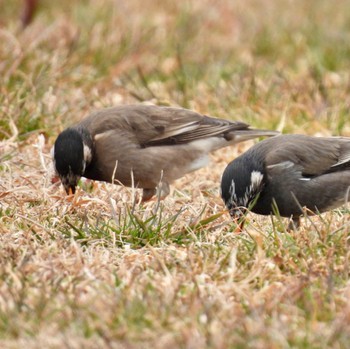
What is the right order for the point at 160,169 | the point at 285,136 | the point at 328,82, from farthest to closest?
the point at 328,82, the point at 160,169, the point at 285,136

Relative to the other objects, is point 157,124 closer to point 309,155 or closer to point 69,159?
point 69,159

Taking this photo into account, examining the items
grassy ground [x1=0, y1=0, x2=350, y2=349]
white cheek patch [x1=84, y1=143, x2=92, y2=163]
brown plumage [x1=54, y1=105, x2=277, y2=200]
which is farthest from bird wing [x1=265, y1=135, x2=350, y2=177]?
white cheek patch [x1=84, y1=143, x2=92, y2=163]

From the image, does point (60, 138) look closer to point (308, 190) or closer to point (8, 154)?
point (8, 154)

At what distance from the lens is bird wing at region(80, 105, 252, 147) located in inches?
292

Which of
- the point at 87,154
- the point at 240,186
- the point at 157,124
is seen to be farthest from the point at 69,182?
the point at 240,186

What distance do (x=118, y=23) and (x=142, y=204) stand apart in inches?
189

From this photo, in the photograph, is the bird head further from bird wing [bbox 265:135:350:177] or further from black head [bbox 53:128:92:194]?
black head [bbox 53:128:92:194]

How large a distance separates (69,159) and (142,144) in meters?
0.74

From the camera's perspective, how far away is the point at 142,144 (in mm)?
7465

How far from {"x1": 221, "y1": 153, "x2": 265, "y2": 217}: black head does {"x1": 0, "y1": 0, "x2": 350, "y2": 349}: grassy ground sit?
0.17 meters

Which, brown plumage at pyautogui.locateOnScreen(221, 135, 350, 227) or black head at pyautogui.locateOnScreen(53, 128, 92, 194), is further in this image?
black head at pyautogui.locateOnScreen(53, 128, 92, 194)

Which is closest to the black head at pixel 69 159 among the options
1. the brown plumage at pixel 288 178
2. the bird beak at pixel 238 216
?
the brown plumage at pixel 288 178

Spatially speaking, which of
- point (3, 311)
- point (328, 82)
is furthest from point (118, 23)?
point (3, 311)

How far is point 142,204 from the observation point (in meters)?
7.00
